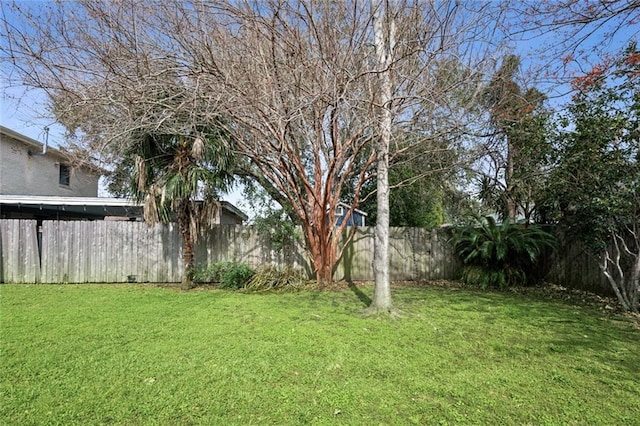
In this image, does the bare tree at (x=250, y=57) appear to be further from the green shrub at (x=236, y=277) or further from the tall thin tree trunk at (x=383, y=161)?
the green shrub at (x=236, y=277)

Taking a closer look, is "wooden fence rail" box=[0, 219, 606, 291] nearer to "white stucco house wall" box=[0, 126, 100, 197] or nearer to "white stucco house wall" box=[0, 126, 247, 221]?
"white stucco house wall" box=[0, 126, 247, 221]

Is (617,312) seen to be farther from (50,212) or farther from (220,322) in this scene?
(50,212)

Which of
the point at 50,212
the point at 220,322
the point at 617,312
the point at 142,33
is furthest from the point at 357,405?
the point at 50,212

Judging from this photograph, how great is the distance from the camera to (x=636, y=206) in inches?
205

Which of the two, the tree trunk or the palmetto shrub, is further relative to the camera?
the palmetto shrub

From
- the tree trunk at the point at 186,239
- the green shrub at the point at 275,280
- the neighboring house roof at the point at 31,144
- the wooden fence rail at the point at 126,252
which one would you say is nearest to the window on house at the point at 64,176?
the neighboring house roof at the point at 31,144

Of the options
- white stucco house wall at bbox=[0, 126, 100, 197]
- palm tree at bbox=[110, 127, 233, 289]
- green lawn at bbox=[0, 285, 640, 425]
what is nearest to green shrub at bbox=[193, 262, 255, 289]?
palm tree at bbox=[110, 127, 233, 289]

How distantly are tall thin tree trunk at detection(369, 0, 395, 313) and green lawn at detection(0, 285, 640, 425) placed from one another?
0.47 m

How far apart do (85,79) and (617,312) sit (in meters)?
9.23

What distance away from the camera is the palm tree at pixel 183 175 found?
273 inches

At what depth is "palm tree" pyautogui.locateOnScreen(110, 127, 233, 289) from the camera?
6.92 metres

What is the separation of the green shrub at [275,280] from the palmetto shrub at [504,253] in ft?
13.3

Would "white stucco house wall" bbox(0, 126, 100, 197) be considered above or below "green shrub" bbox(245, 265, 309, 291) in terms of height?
above

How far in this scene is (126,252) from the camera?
8.42 meters
